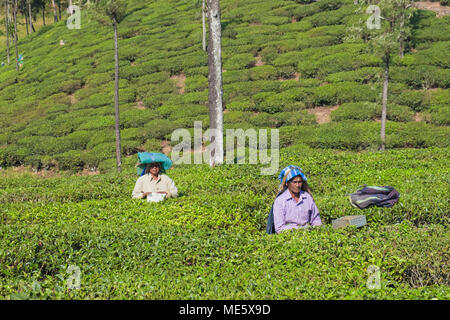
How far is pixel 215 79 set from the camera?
1208 cm

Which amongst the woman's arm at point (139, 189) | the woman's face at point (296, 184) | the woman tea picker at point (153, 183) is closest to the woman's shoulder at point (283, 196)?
the woman's face at point (296, 184)

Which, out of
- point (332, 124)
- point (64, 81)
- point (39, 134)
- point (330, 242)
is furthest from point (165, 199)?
point (64, 81)

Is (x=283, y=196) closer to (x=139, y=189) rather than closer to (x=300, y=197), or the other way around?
(x=300, y=197)

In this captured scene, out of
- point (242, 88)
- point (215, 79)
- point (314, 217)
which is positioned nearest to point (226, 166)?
point (215, 79)

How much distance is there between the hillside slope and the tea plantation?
0.32 feet

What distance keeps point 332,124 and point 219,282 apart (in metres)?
14.9

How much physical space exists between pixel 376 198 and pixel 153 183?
3.81 m

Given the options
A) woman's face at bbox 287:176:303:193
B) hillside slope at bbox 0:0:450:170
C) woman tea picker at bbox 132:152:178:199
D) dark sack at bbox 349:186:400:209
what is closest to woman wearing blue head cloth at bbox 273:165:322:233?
woman's face at bbox 287:176:303:193

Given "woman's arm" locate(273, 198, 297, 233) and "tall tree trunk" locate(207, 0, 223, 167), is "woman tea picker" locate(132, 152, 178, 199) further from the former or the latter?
"tall tree trunk" locate(207, 0, 223, 167)

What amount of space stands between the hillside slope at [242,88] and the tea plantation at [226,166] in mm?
97

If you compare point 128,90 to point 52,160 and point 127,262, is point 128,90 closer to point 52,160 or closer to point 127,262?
point 52,160

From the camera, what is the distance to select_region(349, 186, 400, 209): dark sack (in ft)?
22.4

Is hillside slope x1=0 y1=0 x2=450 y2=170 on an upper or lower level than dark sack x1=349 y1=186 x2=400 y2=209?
upper
